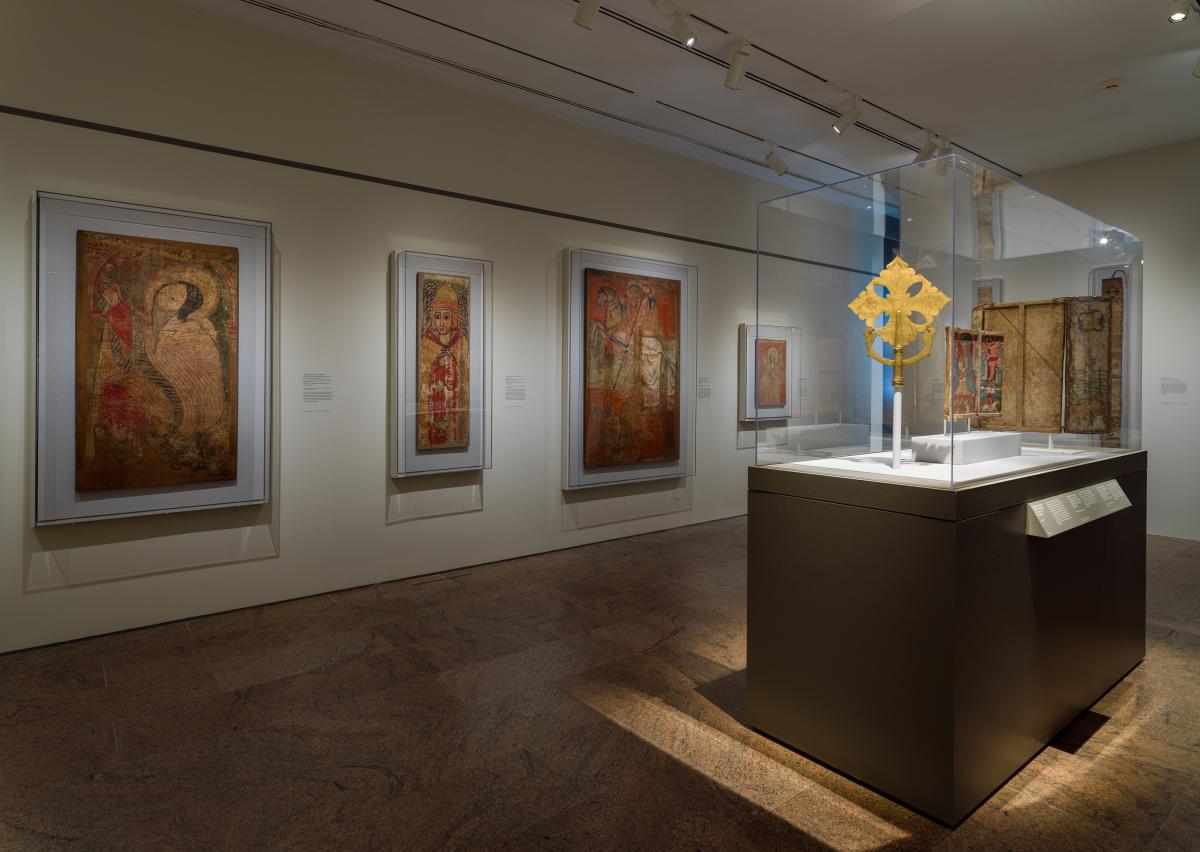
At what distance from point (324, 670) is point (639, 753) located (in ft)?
6.43

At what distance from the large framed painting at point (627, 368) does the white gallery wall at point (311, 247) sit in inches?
8.0

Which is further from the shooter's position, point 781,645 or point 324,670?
point 324,670

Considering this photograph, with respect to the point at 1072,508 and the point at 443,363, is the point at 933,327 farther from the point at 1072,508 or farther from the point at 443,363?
the point at 443,363

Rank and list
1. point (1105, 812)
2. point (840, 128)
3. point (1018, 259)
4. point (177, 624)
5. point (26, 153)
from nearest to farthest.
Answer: point (1105, 812)
point (1018, 259)
point (26, 153)
point (177, 624)
point (840, 128)

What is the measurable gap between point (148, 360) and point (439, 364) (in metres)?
2.03

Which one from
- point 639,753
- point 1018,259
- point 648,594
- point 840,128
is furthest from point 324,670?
point 840,128

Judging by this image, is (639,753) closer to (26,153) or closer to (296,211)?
(296,211)

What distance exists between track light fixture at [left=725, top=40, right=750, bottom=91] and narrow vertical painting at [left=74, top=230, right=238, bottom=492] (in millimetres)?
3820

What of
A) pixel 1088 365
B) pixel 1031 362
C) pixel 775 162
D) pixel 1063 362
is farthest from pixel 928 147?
pixel 1031 362

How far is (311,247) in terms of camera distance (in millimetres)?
5164

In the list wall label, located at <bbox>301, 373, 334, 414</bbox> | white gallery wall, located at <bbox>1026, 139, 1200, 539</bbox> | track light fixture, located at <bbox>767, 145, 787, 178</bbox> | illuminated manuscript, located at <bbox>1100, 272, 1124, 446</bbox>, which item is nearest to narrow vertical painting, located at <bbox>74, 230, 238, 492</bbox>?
wall label, located at <bbox>301, 373, 334, 414</bbox>

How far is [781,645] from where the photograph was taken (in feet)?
10.1

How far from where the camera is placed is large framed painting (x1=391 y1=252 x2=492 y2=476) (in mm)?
5516

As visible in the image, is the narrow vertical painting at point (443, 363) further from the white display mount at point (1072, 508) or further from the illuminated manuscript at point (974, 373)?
the white display mount at point (1072, 508)
